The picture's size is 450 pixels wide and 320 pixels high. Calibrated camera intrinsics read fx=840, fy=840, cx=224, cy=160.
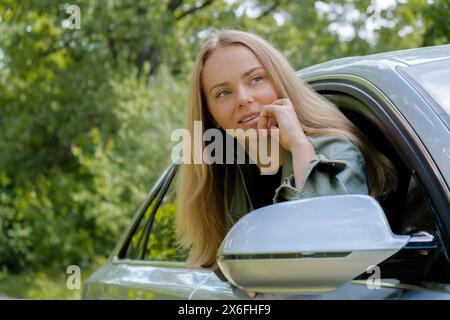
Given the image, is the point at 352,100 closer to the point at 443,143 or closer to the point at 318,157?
the point at 318,157

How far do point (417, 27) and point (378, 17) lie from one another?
210 centimetres

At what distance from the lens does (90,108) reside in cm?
1472

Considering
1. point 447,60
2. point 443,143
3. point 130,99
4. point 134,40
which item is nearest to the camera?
point 443,143

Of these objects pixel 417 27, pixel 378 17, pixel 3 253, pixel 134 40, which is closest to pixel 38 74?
pixel 134 40

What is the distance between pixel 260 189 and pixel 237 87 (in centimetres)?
44

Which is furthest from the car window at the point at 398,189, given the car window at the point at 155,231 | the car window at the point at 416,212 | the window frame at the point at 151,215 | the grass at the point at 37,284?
the grass at the point at 37,284

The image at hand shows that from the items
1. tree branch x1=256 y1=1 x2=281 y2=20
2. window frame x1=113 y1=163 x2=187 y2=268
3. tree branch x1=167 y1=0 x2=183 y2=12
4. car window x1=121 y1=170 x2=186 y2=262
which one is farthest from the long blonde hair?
tree branch x1=256 y1=1 x2=281 y2=20

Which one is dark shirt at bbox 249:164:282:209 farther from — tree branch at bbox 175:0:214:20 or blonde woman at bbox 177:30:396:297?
tree branch at bbox 175:0:214:20

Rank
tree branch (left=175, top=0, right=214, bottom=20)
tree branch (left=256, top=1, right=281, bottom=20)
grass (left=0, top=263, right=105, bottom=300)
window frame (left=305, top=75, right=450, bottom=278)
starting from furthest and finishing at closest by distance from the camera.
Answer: tree branch (left=256, top=1, right=281, bottom=20) → tree branch (left=175, top=0, right=214, bottom=20) → grass (left=0, top=263, right=105, bottom=300) → window frame (left=305, top=75, right=450, bottom=278)

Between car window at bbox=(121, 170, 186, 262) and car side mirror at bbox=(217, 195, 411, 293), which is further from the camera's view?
car window at bbox=(121, 170, 186, 262)

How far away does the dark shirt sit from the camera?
264 centimetres

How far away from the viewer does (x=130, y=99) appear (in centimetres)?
1373

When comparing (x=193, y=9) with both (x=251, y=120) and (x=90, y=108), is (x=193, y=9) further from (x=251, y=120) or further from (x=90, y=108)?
A: (x=251, y=120)

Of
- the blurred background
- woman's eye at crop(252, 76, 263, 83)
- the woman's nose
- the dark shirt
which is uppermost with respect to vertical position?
the blurred background
